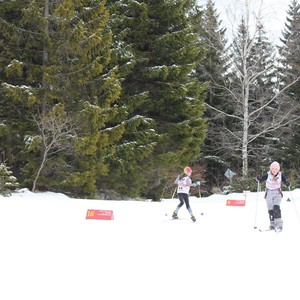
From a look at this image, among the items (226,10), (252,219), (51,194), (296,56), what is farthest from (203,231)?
(296,56)


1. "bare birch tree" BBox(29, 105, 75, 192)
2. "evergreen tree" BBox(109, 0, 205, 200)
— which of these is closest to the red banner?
"bare birch tree" BBox(29, 105, 75, 192)

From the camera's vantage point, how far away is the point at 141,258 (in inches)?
263

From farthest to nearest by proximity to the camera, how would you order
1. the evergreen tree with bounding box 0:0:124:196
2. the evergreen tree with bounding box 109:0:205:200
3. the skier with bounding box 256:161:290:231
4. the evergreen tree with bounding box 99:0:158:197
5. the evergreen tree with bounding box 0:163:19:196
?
the evergreen tree with bounding box 109:0:205:200
the evergreen tree with bounding box 99:0:158:197
the evergreen tree with bounding box 0:0:124:196
the evergreen tree with bounding box 0:163:19:196
the skier with bounding box 256:161:290:231

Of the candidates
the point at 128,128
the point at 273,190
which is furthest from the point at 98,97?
the point at 273,190

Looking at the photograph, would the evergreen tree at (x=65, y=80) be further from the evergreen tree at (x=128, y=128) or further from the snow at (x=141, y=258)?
the snow at (x=141, y=258)

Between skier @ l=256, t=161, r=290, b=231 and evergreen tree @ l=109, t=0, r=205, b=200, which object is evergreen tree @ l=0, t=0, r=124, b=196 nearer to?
evergreen tree @ l=109, t=0, r=205, b=200

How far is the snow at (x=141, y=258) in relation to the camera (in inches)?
193

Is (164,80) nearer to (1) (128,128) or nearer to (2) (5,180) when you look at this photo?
(1) (128,128)

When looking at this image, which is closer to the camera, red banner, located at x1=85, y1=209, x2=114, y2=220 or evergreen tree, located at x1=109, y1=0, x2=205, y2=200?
red banner, located at x1=85, y1=209, x2=114, y2=220

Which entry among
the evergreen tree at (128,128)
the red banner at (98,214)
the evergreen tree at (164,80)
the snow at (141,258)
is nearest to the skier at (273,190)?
the snow at (141,258)

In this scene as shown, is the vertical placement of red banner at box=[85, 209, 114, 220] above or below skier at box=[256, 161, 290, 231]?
below

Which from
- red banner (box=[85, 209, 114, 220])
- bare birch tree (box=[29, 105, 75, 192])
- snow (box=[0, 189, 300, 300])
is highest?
bare birch tree (box=[29, 105, 75, 192])

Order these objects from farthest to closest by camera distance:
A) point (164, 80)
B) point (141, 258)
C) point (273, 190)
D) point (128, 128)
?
point (164, 80)
point (128, 128)
point (273, 190)
point (141, 258)

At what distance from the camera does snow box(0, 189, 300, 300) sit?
491cm
